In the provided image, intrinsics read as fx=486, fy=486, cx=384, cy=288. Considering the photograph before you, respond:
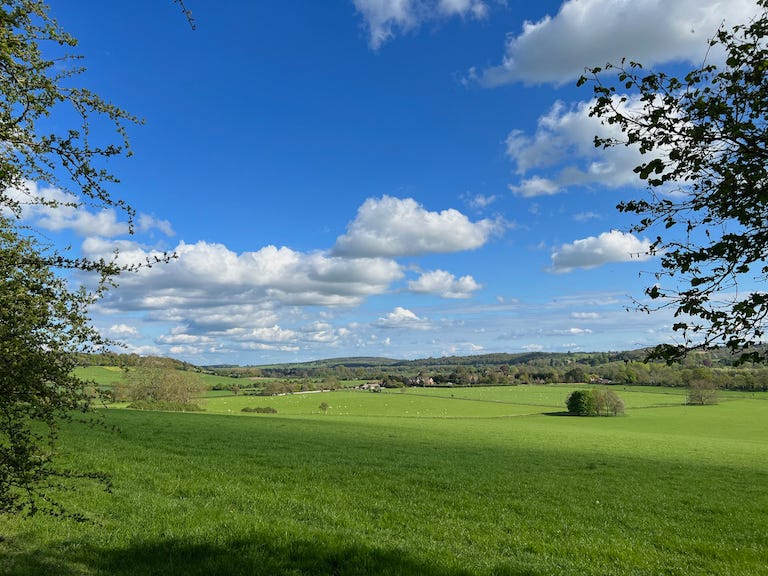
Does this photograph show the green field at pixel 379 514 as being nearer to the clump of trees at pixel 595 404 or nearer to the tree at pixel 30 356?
the tree at pixel 30 356

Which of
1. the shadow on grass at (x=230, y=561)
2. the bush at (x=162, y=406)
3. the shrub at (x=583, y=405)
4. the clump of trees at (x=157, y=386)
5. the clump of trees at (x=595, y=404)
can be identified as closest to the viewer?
the shadow on grass at (x=230, y=561)

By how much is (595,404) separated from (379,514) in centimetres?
10035

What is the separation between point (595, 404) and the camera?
335ft

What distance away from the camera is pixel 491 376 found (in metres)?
194

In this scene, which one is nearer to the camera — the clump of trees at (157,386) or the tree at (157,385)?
the clump of trees at (157,386)

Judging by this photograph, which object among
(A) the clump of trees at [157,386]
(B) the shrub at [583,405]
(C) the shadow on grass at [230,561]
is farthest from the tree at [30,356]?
(B) the shrub at [583,405]

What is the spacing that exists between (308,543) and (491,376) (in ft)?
626

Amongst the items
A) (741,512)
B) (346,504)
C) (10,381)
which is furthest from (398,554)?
(741,512)

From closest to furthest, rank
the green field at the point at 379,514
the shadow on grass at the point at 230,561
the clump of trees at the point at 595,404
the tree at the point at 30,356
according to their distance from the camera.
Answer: the tree at the point at 30,356
the shadow on grass at the point at 230,561
the green field at the point at 379,514
the clump of trees at the point at 595,404

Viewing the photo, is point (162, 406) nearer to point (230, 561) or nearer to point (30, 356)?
point (230, 561)

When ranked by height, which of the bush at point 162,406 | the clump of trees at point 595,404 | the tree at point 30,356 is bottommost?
the clump of trees at point 595,404

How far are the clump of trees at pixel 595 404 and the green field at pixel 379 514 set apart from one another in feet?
234

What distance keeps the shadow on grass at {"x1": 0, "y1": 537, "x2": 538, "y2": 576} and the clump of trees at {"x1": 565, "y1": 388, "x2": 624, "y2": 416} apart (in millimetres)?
101886

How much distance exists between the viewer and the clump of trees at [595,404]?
101688 mm
